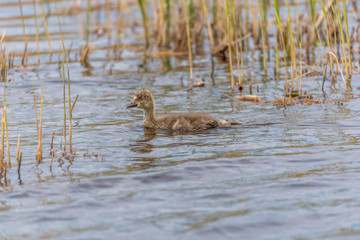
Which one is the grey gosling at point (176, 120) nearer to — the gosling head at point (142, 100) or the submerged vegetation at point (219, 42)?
the gosling head at point (142, 100)

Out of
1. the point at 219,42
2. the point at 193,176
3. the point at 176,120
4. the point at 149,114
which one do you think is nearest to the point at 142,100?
the point at 149,114

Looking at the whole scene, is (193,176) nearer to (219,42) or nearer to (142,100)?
(142,100)

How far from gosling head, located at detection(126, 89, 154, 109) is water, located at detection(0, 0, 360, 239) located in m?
0.34

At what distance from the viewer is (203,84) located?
40.3 ft

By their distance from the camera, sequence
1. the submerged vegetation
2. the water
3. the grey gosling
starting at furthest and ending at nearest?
1. the submerged vegetation
2. the grey gosling
3. the water

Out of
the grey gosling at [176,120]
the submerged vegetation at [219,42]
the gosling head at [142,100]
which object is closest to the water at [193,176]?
the grey gosling at [176,120]

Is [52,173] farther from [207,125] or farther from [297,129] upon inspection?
[297,129]

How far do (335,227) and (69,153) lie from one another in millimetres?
3590

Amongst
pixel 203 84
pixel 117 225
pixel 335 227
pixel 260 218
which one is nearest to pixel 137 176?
pixel 117 225

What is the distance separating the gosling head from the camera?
9570 mm

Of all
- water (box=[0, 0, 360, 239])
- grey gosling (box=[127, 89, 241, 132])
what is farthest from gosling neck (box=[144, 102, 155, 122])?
water (box=[0, 0, 360, 239])

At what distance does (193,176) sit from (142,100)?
10.2 feet

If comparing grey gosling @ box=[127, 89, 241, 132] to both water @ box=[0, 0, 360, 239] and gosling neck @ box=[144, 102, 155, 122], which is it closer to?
gosling neck @ box=[144, 102, 155, 122]

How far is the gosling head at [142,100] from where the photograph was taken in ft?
31.4
